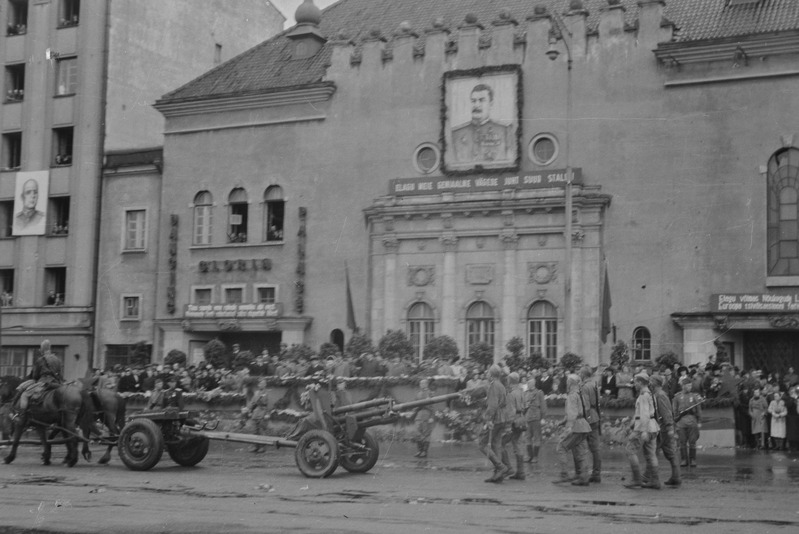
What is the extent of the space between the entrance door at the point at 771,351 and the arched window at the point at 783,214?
6.28ft

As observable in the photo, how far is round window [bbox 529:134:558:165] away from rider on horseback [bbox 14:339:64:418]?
63.4 ft

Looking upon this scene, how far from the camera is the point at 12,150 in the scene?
49906 millimetres

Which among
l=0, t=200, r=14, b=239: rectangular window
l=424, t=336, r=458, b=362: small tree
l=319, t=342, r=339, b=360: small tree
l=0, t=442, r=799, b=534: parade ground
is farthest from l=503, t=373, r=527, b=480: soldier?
l=0, t=200, r=14, b=239: rectangular window

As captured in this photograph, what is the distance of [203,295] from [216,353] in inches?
166

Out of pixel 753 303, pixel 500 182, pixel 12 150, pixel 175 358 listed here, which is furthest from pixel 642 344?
pixel 12 150

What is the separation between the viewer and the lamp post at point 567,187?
34656mm

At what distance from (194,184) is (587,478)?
28.4 metres

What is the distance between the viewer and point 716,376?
28.4 metres

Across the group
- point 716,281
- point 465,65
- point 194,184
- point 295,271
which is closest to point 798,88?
point 716,281

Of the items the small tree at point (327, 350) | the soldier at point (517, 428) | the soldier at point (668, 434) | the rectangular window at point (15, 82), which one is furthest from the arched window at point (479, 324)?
the rectangular window at point (15, 82)

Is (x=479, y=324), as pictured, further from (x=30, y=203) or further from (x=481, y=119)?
(x=30, y=203)

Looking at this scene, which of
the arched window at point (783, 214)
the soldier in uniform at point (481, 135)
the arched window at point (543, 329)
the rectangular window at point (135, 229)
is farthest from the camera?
the rectangular window at point (135, 229)

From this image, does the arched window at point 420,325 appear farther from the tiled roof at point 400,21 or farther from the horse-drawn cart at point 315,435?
the horse-drawn cart at point 315,435

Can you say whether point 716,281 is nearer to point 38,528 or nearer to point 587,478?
point 587,478
